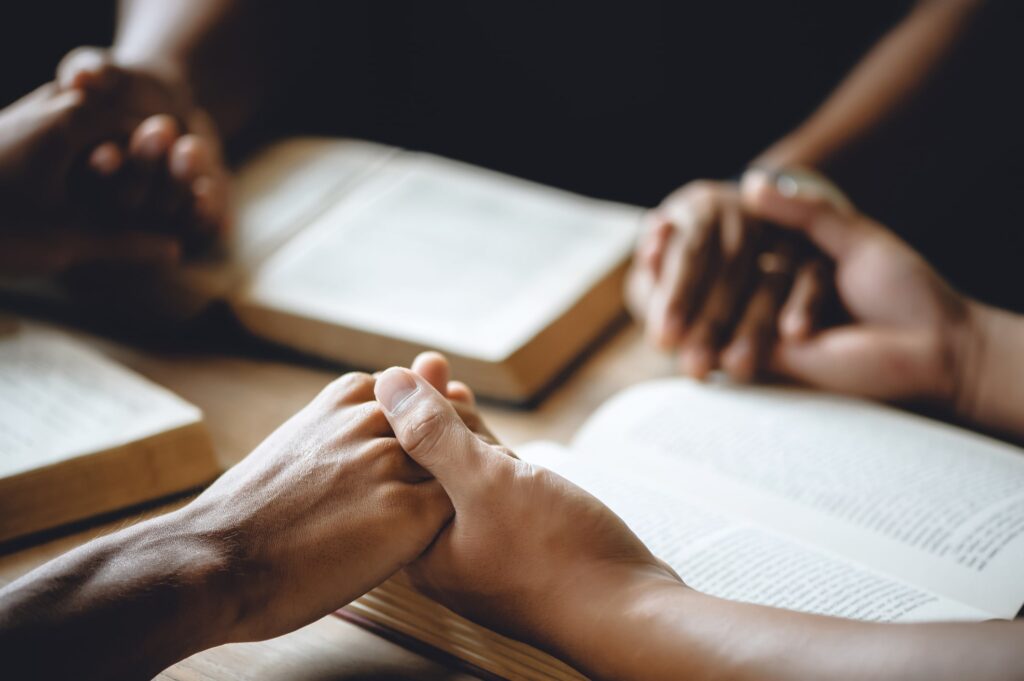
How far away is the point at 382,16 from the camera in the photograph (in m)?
1.81

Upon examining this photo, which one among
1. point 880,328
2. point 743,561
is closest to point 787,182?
point 880,328

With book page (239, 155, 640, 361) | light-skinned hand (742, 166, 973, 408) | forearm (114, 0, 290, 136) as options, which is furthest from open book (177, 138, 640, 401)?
light-skinned hand (742, 166, 973, 408)

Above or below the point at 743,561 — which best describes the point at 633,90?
above

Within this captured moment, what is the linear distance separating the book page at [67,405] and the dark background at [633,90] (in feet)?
2.15

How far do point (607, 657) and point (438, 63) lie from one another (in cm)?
144

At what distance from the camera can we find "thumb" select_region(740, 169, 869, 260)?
1053 millimetres

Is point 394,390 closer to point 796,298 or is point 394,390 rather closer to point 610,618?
point 610,618

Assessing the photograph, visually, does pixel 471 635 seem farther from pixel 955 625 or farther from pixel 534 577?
pixel 955 625

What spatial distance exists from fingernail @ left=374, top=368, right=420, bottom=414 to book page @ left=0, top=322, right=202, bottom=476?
0.73 feet

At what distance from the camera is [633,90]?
1688mm

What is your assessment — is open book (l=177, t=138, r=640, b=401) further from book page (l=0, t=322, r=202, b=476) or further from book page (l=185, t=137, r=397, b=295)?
book page (l=0, t=322, r=202, b=476)

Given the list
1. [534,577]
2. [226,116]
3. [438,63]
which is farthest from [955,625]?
[438,63]

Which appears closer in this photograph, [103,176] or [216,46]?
[103,176]

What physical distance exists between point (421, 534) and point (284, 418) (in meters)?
0.32
